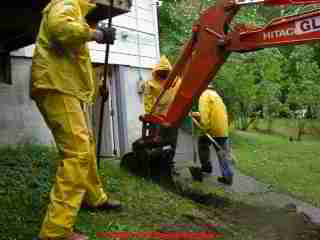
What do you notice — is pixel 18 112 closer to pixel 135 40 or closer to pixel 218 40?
pixel 218 40

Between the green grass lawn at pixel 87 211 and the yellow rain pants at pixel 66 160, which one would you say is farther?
the green grass lawn at pixel 87 211

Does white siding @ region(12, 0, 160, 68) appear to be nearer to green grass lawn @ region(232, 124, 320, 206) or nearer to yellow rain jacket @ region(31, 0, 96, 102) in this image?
green grass lawn @ region(232, 124, 320, 206)

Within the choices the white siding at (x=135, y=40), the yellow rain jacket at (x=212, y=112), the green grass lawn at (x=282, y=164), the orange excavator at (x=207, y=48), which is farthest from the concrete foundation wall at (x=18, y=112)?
the green grass lawn at (x=282, y=164)

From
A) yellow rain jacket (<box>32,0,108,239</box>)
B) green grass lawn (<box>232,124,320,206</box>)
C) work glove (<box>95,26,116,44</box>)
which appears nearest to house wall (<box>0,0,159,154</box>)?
green grass lawn (<box>232,124,320,206</box>)

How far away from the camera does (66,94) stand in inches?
167

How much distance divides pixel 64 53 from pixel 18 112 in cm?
337

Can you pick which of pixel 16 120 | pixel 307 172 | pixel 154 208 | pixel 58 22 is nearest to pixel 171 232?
pixel 154 208

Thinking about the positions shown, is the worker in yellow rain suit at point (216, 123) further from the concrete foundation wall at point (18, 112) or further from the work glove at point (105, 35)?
the work glove at point (105, 35)

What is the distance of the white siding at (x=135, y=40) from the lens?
30.8 feet

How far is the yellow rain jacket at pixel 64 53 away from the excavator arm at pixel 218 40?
1.97 m

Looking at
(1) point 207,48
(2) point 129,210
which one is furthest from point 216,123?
(2) point 129,210

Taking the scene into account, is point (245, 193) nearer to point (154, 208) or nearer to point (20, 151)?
point (154, 208)

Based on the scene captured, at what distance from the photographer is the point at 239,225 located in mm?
5734

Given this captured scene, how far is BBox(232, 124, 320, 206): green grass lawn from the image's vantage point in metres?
8.73
